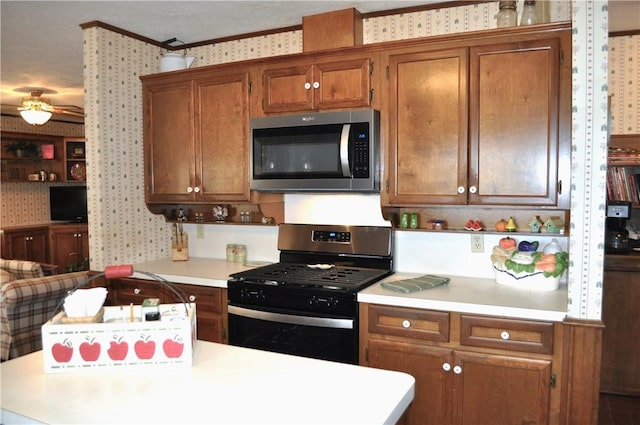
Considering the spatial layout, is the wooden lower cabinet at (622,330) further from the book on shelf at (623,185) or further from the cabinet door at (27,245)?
the cabinet door at (27,245)

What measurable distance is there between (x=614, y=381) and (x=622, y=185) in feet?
4.47

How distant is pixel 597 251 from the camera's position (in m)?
2.02

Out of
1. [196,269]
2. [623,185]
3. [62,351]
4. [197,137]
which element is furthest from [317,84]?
[623,185]

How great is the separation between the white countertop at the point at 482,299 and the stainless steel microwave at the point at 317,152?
64 centimetres

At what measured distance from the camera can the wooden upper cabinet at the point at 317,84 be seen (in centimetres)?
275

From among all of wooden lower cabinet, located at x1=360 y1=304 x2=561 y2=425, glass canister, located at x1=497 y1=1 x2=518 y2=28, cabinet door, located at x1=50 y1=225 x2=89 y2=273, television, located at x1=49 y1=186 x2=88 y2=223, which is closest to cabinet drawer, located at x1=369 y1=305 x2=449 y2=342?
wooden lower cabinet, located at x1=360 y1=304 x2=561 y2=425

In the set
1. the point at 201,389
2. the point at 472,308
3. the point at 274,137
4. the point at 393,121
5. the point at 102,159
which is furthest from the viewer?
the point at 102,159

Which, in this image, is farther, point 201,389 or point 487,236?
point 487,236

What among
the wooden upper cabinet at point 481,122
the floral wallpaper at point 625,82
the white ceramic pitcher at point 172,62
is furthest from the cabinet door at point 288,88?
the floral wallpaper at point 625,82

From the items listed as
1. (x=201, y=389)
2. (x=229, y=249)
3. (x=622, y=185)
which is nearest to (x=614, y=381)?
(x=622, y=185)

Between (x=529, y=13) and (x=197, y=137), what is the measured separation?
211 centimetres

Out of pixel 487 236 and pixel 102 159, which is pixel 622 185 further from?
pixel 102 159

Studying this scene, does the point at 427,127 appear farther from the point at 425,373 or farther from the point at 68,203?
the point at 68,203

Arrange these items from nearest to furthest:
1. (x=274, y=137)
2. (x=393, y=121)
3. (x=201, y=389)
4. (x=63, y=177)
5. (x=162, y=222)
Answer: (x=201, y=389) → (x=393, y=121) → (x=274, y=137) → (x=162, y=222) → (x=63, y=177)
